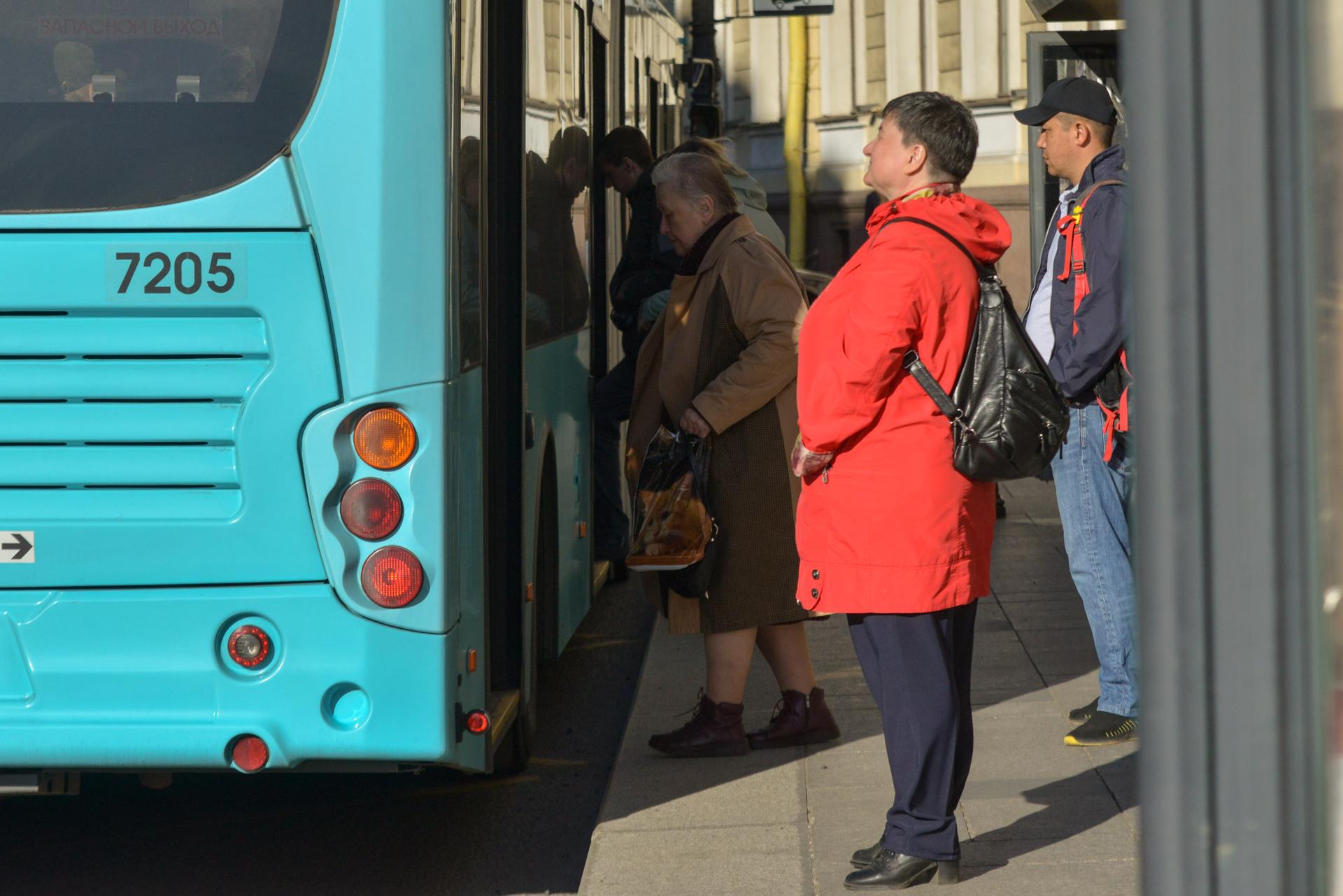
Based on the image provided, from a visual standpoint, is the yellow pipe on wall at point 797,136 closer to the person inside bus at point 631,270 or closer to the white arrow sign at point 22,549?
the person inside bus at point 631,270

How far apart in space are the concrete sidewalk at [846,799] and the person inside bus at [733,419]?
0.28 meters

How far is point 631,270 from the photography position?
691cm

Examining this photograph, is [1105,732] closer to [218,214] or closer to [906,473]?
[906,473]

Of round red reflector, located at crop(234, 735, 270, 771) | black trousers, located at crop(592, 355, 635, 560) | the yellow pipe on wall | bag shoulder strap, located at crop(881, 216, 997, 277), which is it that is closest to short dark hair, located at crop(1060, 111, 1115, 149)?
bag shoulder strap, located at crop(881, 216, 997, 277)

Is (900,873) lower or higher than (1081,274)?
lower

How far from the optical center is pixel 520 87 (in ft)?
15.9

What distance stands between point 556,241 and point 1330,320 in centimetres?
443

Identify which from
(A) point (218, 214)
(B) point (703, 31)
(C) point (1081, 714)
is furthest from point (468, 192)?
(B) point (703, 31)

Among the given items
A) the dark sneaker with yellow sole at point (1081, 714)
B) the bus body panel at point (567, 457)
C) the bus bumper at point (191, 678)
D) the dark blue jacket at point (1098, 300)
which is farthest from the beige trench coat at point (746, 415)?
the bus bumper at point (191, 678)

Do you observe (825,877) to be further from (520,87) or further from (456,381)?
(520,87)

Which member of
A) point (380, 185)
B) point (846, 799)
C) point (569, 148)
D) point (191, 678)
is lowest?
point (846, 799)

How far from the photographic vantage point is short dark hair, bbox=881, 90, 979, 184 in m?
3.92

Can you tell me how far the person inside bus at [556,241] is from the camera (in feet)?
16.7

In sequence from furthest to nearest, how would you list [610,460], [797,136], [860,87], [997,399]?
1. [797,136]
2. [860,87]
3. [610,460]
4. [997,399]
